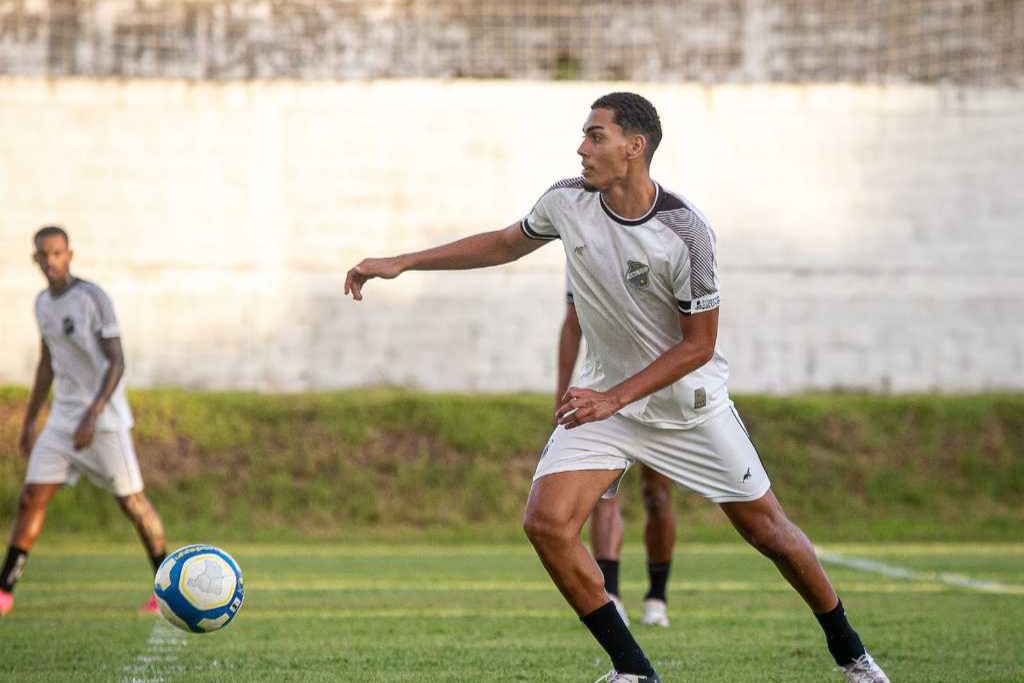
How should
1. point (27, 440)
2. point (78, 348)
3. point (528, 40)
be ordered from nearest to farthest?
point (78, 348) → point (27, 440) → point (528, 40)

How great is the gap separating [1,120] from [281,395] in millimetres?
4875

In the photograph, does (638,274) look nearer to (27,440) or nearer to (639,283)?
(639,283)

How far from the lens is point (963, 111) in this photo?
1945 cm

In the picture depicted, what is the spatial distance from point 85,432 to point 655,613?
12.5 feet

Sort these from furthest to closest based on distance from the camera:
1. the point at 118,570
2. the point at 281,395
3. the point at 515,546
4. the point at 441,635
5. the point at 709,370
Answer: the point at 281,395, the point at 515,546, the point at 118,570, the point at 441,635, the point at 709,370

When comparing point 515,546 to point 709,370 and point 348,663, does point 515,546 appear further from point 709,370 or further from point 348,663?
point 709,370

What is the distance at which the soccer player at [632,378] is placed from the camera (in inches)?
234

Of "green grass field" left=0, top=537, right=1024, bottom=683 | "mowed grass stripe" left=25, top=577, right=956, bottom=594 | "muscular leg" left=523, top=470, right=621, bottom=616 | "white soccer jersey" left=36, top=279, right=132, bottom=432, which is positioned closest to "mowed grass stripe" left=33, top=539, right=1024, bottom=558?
"green grass field" left=0, top=537, right=1024, bottom=683

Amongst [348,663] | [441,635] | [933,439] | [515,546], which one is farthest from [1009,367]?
[348,663]

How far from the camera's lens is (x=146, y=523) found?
32.9 ft

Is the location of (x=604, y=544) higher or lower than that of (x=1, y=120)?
lower

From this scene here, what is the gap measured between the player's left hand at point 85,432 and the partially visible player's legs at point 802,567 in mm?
4982

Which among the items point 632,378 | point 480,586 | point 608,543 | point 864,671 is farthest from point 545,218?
point 480,586

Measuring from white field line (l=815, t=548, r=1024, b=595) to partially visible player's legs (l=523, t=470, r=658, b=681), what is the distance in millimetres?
5953
